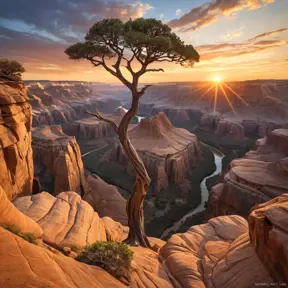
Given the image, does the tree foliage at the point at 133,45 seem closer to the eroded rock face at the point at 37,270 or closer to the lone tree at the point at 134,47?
the lone tree at the point at 134,47

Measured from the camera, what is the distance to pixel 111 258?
800 centimetres

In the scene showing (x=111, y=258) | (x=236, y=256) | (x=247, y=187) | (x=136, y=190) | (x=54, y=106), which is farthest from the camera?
(x=54, y=106)

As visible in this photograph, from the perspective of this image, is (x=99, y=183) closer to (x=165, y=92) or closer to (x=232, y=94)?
(x=232, y=94)

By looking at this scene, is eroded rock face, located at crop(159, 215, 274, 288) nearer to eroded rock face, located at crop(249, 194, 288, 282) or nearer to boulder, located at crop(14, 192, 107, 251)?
eroded rock face, located at crop(249, 194, 288, 282)

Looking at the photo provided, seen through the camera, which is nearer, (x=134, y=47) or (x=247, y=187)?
(x=134, y=47)

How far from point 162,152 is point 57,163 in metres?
24.1

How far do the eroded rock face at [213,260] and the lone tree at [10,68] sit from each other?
2119cm

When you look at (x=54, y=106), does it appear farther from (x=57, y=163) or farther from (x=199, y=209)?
(x=199, y=209)

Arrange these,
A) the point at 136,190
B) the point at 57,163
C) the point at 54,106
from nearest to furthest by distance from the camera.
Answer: the point at 136,190
the point at 57,163
the point at 54,106

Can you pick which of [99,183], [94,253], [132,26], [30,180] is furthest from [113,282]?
[99,183]

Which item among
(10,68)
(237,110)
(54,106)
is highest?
(10,68)

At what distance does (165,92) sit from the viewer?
579ft

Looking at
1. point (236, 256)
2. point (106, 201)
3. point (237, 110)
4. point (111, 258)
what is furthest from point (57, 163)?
point (237, 110)

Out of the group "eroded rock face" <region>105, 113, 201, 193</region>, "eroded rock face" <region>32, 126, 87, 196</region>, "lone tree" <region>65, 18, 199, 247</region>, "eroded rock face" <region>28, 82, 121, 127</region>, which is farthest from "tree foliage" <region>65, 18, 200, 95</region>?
"eroded rock face" <region>28, 82, 121, 127</region>
